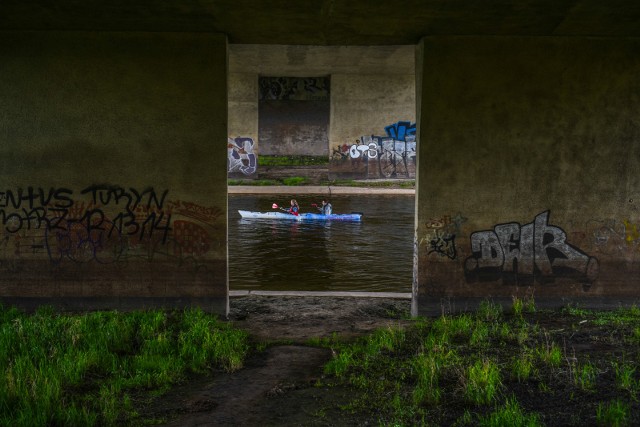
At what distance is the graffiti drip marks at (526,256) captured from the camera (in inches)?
372

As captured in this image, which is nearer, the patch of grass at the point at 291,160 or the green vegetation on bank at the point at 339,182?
the green vegetation on bank at the point at 339,182

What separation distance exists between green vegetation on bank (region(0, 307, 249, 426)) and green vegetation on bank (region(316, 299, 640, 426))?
156cm

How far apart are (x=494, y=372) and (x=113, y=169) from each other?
20.0 feet

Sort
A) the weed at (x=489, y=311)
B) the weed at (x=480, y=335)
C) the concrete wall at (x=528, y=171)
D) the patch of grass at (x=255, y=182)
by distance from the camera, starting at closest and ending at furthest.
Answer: the weed at (x=480, y=335) → the weed at (x=489, y=311) → the concrete wall at (x=528, y=171) → the patch of grass at (x=255, y=182)

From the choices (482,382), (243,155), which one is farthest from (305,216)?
(482,382)

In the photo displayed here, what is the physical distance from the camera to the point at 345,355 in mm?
7145

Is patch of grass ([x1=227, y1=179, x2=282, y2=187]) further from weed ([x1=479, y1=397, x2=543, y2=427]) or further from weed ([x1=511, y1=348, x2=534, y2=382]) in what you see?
weed ([x1=479, y1=397, x2=543, y2=427])

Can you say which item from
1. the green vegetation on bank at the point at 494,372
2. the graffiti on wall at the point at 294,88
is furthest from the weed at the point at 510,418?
the graffiti on wall at the point at 294,88

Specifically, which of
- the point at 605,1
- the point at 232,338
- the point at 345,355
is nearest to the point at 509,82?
the point at 605,1

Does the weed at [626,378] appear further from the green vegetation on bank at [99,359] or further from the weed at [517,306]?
the green vegetation on bank at [99,359]

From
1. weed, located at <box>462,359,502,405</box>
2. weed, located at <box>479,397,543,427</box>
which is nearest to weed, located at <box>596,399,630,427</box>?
weed, located at <box>479,397,543,427</box>

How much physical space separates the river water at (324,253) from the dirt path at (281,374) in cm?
155

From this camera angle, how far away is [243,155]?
111ft

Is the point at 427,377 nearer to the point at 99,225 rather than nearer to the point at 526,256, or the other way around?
the point at 526,256
